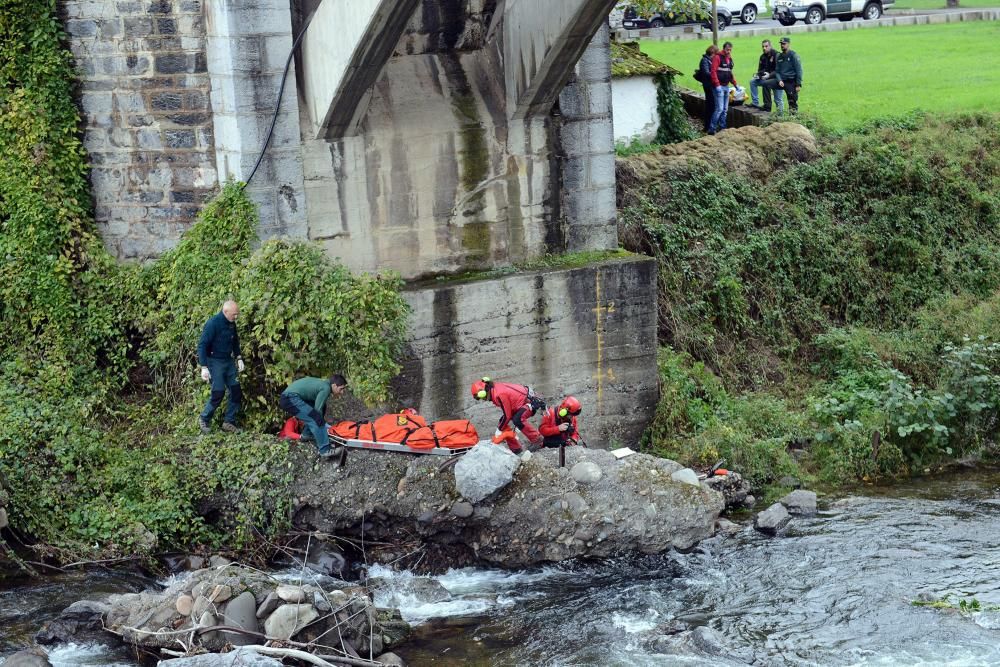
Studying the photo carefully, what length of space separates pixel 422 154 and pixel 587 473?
3.81m

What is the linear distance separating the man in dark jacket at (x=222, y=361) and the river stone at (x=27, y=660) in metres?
3.19

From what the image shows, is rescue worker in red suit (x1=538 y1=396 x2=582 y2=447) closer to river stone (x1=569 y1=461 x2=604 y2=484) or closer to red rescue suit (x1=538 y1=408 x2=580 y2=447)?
red rescue suit (x1=538 y1=408 x2=580 y2=447)

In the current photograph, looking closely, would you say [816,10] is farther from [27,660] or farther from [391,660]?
[27,660]

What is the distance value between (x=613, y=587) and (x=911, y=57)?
1916 centimetres

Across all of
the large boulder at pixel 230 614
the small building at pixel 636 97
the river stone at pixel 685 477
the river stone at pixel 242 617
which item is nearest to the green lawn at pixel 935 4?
the small building at pixel 636 97

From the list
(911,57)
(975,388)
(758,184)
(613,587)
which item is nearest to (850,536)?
(613,587)

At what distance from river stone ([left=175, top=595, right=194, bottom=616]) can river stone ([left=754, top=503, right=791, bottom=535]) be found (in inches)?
218

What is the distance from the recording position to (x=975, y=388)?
49.8 feet

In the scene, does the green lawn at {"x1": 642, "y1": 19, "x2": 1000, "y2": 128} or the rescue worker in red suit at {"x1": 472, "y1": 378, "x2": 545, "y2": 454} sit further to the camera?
the green lawn at {"x1": 642, "y1": 19, "x2": 1000, "y2": 128}

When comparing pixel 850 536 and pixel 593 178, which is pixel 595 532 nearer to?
pixel 850 536

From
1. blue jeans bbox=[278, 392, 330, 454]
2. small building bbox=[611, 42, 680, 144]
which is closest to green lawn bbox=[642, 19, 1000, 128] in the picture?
small building bbox=[611, 42, 680, 144]

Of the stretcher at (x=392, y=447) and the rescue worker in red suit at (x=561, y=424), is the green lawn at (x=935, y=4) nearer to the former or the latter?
the rescue worker in red suit at (x=561, y=424)

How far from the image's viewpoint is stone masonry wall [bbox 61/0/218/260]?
12938 mm

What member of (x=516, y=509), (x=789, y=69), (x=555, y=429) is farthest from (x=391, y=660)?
(x=789, y=69)
